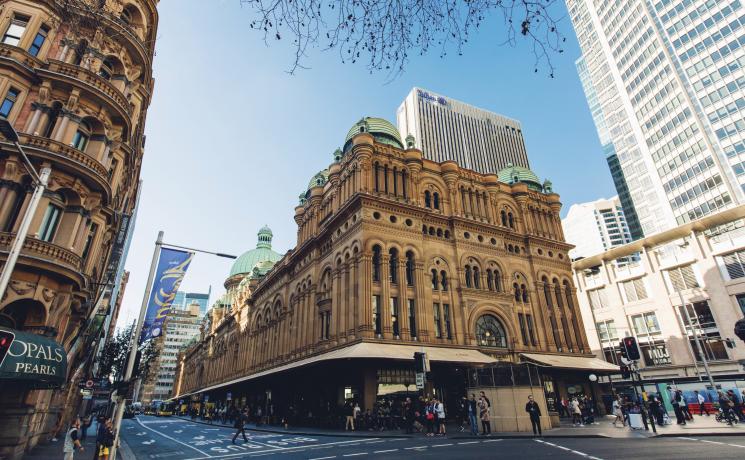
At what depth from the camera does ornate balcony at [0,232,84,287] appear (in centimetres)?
1414

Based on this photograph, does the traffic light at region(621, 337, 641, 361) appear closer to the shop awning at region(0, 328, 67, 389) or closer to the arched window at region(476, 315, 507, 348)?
the arched window at region(476, 315, 507, 348)

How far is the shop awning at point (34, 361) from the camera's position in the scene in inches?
482

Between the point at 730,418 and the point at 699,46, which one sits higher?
the point at 699,46

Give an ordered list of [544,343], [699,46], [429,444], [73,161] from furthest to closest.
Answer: [699,46], [544,343], [429,444], [73,161]

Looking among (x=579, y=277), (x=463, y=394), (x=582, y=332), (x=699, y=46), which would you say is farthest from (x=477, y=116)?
(x=463, y=394)

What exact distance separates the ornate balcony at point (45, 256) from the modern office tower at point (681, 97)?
84.8 meters

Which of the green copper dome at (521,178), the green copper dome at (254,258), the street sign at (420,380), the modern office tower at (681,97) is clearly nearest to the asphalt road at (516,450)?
the street sign at (420,380)

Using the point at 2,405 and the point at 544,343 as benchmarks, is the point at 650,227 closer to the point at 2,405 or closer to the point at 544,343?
Answer: the point at 544,343

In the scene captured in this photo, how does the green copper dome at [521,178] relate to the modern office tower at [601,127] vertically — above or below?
below

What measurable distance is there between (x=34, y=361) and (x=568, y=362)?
3725 cm

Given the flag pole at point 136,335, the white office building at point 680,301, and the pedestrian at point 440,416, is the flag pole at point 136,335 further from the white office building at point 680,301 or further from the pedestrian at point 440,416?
the white office building at point 680,301

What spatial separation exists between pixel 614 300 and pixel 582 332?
1925cm

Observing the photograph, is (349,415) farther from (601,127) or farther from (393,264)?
(601,127)

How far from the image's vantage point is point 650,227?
88.6 meters
